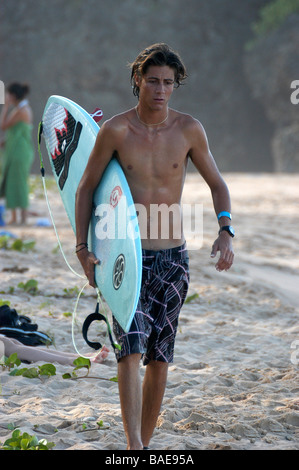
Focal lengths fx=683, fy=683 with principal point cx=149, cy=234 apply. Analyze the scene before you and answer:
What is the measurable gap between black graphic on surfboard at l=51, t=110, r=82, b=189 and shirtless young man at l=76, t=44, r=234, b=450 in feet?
1.64

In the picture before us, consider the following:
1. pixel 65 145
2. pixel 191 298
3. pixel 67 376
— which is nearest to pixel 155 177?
pixel 65 145

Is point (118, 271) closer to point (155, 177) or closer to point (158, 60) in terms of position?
point (155, 177)

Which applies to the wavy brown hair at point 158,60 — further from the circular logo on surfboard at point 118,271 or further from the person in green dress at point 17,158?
the person in green dress at point 17,158

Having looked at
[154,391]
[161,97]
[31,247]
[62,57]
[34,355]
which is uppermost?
[62,57]

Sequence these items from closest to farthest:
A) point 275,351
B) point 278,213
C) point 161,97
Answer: point 161,97
point 275,351
point 278,213

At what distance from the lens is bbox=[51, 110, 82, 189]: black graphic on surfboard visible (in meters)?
3.07

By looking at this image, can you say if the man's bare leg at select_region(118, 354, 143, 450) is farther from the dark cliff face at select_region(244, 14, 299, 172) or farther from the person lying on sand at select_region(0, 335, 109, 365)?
the dark cliff face at select_region(244, 14, 299, 172)

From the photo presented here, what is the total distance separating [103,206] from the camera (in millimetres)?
2646

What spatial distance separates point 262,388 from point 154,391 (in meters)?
1.08

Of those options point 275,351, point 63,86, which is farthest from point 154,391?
point 63,86

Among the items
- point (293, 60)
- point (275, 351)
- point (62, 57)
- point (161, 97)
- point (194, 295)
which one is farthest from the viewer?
point (62, 57)

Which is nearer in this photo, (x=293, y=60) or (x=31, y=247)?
(x=31, y=247)

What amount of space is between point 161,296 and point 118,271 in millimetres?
188

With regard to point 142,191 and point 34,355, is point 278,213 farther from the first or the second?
point 142,191
